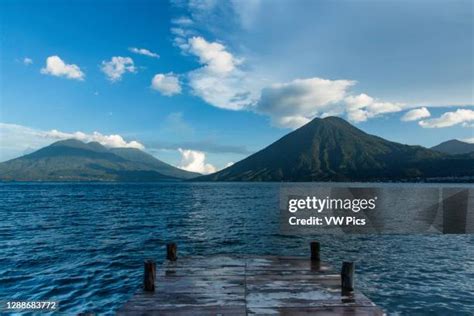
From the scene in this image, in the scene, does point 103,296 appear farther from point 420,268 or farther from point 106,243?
point 420,268

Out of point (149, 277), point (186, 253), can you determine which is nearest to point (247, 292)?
point (149, 277)

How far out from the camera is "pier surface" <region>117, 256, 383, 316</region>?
475 inches

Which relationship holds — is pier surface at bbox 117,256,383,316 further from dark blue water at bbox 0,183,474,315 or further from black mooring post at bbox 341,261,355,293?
dark blue water at bbox 0,183,474,315

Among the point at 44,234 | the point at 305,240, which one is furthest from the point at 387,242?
the point at 44,234

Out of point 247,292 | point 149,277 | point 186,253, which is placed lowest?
point 186,253

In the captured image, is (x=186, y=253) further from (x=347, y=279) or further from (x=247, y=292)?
(x=347, y=279)

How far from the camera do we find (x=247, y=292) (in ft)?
45.2

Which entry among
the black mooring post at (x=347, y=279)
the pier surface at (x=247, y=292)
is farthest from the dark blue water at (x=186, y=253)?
the black mooring post at (x=347, y=279)

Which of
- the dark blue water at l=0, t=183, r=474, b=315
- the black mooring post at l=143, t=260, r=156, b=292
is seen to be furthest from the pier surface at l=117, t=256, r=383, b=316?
the dark blue water at l=0, t=183, r=474, b=315

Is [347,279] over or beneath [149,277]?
over

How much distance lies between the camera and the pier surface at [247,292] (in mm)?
12062

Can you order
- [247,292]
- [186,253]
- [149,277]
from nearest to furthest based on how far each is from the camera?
[247,292], [149,277], [186,253]

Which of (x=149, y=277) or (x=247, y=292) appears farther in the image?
(x=149, y=277)

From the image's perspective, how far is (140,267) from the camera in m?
24.3
